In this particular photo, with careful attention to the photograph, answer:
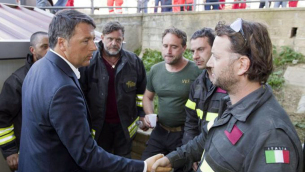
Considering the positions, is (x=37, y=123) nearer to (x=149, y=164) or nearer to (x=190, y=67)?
(x=149, y=164)

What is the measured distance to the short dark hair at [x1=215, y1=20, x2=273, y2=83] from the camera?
60.7 inches

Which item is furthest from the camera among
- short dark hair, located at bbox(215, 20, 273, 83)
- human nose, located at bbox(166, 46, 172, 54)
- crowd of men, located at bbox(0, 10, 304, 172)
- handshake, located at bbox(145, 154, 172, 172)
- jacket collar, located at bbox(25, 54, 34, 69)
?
human nose, located at bbox(166, 46, 172, 54)

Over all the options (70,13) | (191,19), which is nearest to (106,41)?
(70,13)

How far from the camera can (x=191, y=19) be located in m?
8.92

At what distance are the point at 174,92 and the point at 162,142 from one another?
0.66 m

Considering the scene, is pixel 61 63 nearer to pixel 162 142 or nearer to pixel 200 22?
pixel 162 142

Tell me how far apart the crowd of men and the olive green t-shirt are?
1 cm

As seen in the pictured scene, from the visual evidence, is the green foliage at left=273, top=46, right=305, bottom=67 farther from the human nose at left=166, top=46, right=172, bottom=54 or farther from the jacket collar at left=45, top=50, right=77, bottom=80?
the jacket collar at left=45, top=50, right=77, bottom=80

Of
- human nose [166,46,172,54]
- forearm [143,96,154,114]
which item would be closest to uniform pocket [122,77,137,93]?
forearm [143,96,154,114]

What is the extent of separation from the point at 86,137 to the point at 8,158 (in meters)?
1.33

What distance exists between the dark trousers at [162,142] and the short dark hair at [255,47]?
5.82ft

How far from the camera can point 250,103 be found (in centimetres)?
150

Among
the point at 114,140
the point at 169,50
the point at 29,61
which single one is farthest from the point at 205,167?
the point at 29,61

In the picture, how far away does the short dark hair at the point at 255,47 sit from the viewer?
1.54 meters
